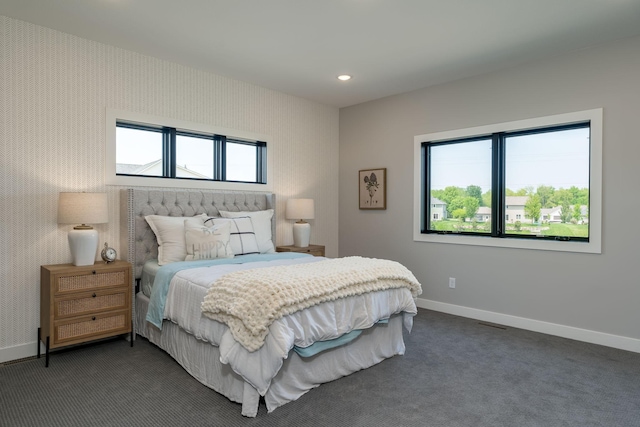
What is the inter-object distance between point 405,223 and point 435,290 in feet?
2.89

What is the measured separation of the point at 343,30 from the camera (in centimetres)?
319

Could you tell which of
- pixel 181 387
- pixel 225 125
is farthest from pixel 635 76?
pixel 181 387

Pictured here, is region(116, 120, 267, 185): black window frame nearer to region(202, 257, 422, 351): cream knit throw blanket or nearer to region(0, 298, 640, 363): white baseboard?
region(0, 298, 640, 363): white baseboard

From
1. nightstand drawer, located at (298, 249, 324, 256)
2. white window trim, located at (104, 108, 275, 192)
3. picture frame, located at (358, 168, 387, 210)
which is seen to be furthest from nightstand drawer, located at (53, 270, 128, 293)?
picture frame, located at (358, 168, 387, 210)

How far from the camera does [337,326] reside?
2.54m

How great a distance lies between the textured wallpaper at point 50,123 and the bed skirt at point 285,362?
92 cm

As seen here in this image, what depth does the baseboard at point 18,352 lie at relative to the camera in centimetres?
300

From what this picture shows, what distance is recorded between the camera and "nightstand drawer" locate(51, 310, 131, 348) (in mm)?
2924

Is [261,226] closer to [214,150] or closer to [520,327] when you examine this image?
[214,150]

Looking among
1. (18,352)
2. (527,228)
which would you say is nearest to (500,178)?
(527,228)

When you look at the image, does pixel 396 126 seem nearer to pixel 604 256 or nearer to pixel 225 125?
pixel 225 125

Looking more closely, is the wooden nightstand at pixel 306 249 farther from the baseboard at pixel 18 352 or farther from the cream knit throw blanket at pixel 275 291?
the baseboard at pixel 18 352

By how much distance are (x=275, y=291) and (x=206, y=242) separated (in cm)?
144

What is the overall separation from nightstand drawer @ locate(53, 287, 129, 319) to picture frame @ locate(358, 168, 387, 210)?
311cm
